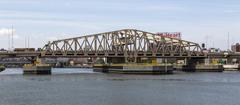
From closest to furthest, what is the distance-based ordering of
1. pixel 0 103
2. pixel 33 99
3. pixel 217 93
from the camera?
pixel 0 103
pixel 33 99
pixel 217 93

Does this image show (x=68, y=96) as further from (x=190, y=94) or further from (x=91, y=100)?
(x=190, y=94)

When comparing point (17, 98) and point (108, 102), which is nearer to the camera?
point (108, 102)

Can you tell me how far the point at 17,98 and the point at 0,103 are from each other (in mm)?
8928

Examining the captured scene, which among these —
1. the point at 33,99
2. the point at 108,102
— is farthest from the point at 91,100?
the point at 33,99

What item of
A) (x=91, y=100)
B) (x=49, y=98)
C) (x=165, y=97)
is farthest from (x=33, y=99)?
(x=165, y=97)

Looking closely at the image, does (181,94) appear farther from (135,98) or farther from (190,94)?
(135,98)

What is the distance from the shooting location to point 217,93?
339 ft

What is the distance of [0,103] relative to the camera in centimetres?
8294

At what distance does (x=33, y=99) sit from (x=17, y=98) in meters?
4.01

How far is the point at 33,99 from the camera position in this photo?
8944 cm

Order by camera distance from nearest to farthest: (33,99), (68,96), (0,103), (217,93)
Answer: (0,103)
(33,99)
(68,96)
(217,93)

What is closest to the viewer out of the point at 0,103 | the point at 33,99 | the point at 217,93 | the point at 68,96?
the point at 0,103

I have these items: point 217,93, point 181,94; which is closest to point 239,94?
point 217,93

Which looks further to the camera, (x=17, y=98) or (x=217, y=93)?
(x=217, y=93)
